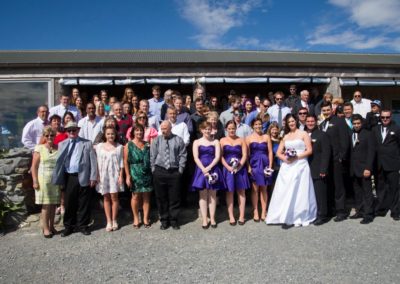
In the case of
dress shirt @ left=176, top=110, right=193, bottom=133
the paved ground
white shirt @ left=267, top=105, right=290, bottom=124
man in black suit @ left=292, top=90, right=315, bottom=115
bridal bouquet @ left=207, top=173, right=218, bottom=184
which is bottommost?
the paved ground

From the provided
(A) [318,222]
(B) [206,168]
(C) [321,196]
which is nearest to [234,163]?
(B) [206,168]

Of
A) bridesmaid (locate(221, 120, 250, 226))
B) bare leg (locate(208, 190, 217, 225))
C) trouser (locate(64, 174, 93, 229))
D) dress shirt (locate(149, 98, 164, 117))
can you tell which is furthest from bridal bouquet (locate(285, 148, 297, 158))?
trouser (locate(64, 174, 93, 229))

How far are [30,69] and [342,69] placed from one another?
10.8 m

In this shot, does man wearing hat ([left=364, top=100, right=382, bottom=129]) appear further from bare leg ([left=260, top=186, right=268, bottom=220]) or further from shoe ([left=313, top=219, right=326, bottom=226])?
bare leg ([left=260, top=186, right=268, bottom=220])

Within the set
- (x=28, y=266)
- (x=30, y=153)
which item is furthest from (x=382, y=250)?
(x=30, y=153)

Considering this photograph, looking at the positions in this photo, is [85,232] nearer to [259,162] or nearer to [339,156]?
[259,162]

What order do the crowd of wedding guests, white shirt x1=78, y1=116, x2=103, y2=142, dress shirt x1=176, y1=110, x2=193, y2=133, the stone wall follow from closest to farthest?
the crowd of wedding guests, the stone wall, dress shirt x1=176, y1=110, x2=193, y2=133, white shirt x1=78, y1=116, x2=103, y2=142

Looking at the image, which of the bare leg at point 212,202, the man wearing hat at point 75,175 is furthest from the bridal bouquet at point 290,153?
the man wearing hat at point 75,175

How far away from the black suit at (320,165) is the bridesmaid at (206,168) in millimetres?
1794

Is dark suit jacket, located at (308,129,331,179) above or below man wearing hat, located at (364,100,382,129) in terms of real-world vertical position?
below

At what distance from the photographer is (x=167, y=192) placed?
5.48m

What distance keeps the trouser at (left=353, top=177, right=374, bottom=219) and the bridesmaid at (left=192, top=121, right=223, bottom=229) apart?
2.74 m

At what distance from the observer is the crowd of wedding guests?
17.2 ft

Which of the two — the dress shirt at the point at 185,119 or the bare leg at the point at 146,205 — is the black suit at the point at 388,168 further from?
the bare leg at the point at 146,205
